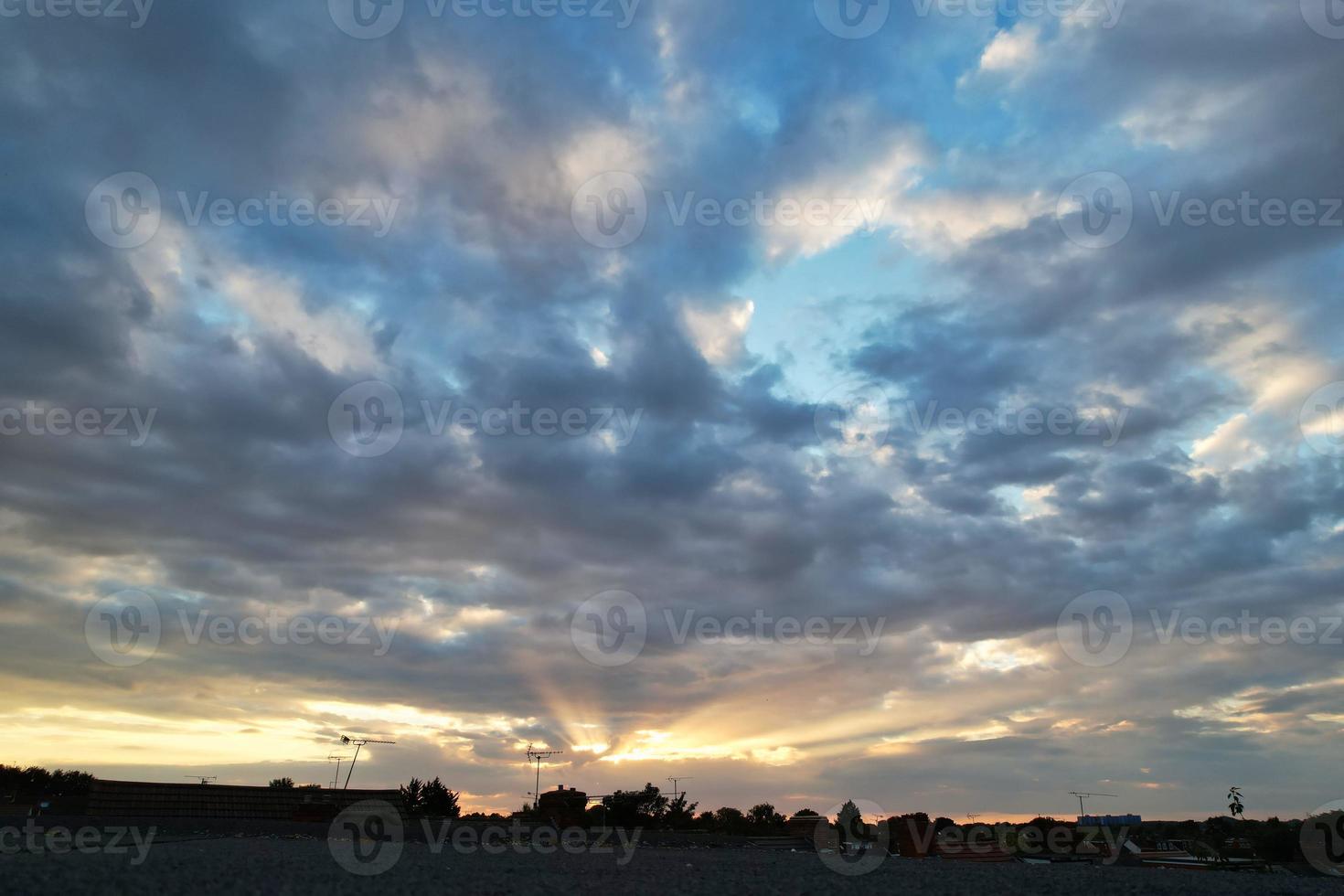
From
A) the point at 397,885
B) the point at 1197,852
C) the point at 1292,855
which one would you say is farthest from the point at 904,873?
the point at 1292,855

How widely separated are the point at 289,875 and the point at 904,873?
101 feet

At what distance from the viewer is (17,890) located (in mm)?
26547

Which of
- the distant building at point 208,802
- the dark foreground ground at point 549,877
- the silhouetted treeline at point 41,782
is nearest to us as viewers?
the dark foreground ground at point 549,877

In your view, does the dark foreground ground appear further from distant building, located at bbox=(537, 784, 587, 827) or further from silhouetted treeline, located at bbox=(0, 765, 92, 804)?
silhouetted treeline, located at bbox=(0, 765, 92, 804)

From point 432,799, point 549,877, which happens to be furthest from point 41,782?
point 549,877

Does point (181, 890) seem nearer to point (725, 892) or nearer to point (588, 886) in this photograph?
point (588, 886)

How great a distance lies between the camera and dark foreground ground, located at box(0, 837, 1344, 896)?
2897 cm

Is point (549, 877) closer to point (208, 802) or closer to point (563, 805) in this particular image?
point (208, 802)

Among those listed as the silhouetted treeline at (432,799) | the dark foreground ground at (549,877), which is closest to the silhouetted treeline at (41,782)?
the silhouetted treeline at (432,799)

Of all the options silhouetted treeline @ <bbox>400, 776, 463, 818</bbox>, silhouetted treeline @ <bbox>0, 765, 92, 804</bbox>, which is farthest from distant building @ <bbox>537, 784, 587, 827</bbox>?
silhouetted treeline @ <bbox>0, 765, 92, 804</bbox>

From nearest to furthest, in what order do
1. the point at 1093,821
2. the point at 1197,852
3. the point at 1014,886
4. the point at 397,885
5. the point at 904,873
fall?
the point at 397,885
the point at 1014,886
the point at 904,873
the point at 1197,852
the point at 1093,821

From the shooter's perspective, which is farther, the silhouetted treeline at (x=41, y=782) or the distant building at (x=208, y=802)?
the silhouetted treeline at (x=41, y=782)

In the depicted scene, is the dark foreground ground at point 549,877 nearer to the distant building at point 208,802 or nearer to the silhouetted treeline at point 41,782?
the distant building at point 208,802

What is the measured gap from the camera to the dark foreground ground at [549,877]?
29.0 metres
